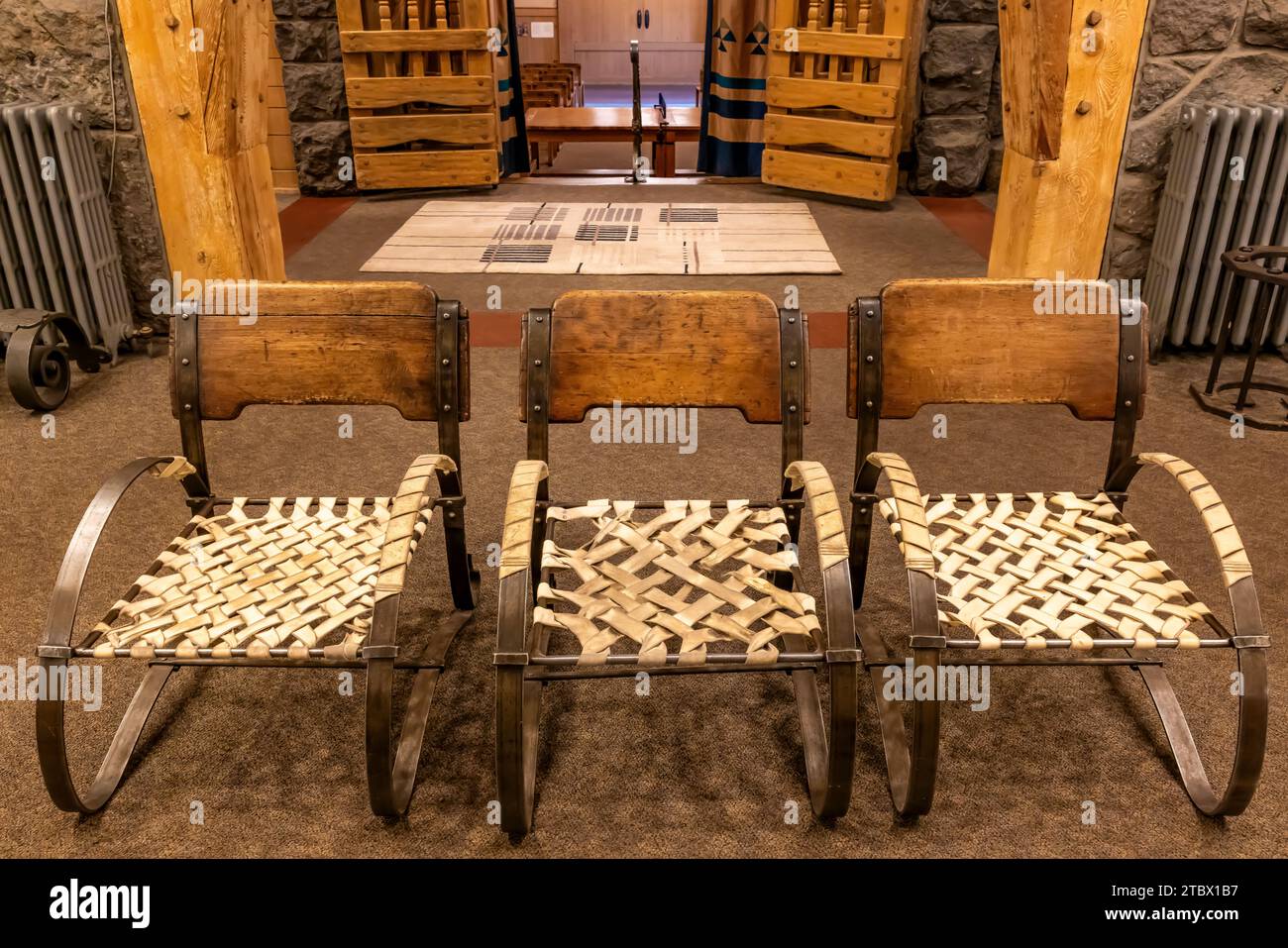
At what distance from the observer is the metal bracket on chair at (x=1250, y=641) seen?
1.44m

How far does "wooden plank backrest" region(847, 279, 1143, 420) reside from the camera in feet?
5.77

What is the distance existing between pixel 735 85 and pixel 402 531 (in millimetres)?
5172

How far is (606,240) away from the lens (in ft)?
16.0

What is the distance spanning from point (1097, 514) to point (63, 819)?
6.23 ft

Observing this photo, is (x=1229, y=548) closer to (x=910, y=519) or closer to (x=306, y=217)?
(x=910, y=519)

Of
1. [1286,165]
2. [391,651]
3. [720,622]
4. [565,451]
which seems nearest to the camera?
[391,651]

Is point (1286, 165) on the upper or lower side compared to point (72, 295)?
upper

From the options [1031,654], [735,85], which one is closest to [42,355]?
[1031,654]

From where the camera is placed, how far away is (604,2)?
38.4 ft

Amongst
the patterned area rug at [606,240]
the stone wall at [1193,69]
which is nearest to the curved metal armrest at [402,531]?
the stone wall at [1193,69]

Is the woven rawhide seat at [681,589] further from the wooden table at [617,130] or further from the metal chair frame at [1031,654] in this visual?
the wooden table at [617,130]

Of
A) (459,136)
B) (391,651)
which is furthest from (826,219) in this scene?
(391,651)

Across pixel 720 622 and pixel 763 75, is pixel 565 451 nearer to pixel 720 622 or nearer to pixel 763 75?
pixel 720 622

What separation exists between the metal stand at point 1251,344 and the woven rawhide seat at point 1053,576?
4.94 ft
